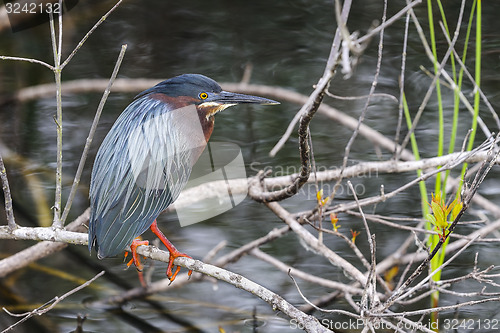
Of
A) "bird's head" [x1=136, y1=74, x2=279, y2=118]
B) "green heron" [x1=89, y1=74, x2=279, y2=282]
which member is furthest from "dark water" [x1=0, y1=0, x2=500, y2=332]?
"bird's head" [x1=136, y1=74, x2=279, y2=118]

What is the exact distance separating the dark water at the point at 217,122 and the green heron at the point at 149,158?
1213 mm

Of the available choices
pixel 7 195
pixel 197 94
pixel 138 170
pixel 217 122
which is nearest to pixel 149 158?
pixel 138 170

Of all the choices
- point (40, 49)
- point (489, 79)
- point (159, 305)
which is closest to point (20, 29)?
point (40, 49)

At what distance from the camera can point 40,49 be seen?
18.3 feet

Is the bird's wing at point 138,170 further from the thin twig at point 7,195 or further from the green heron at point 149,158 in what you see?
the thin twig at point 7,195

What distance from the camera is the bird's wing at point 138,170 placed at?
2.18 metres

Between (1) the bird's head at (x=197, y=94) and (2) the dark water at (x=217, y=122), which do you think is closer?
(1) the bird's head at (x=197, y=94)

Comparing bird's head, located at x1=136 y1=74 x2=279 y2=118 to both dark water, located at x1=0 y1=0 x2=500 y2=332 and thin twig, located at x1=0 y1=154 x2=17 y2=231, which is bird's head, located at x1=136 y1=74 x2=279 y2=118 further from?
dark water, located at x1=0 y1=0 x2=500 y2=332

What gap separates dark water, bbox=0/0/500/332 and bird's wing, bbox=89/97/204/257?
1.22 meters

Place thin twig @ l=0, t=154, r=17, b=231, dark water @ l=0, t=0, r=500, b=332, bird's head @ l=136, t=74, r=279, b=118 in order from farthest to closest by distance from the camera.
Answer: dark water @ l=0, t=0, r=500, b=332 < bird's head @ l=136, t=74, r=279, b=118 < thin twig @ l=0, t=154, r=17, b=231

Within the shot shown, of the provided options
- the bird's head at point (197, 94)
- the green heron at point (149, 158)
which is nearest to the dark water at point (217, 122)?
the green heron at point (149, 158)

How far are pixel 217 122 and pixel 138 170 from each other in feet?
8.60

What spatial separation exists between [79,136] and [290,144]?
5.45 feet

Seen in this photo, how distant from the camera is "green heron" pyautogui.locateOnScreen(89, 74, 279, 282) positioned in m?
2.19
